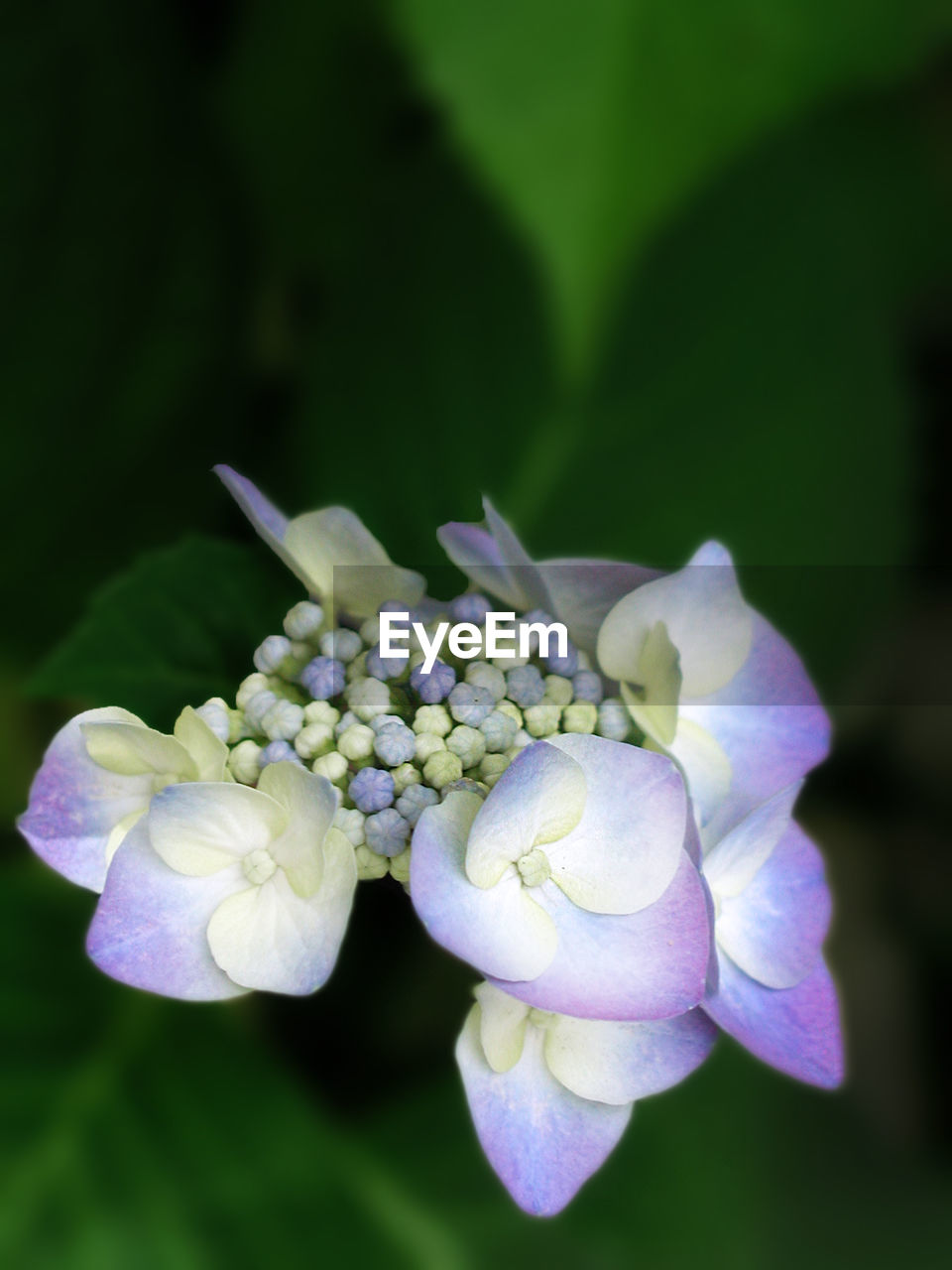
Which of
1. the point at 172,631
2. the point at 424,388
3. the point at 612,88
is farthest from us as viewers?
the point at 424,388

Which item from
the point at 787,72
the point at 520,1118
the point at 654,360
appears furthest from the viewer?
the point at 654,360

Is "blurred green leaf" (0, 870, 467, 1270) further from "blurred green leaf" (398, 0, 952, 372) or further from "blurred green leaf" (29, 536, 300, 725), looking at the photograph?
"blurred green leaf" (398, 0, 952, 372)

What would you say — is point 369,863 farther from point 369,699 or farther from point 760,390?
point 760,390

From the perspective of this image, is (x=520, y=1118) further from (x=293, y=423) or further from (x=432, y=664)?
(x=293, y=423)

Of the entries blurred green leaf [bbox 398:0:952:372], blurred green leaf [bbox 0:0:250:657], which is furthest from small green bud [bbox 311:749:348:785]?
blurred green leaf [bbox 0:0:250:657]

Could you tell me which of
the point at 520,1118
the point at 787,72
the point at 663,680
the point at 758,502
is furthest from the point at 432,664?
the point at 787,72

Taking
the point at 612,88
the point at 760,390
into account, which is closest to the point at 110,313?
the point at 612,88
